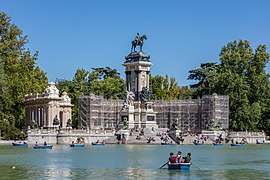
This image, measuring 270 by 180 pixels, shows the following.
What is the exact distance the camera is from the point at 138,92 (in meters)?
88.4

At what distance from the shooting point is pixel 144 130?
8125cm

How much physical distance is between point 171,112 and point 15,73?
22.0 m

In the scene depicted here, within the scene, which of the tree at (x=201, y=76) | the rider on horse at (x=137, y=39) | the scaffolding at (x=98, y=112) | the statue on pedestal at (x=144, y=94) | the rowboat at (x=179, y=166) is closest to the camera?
the rowboat at (x=179, y=166)

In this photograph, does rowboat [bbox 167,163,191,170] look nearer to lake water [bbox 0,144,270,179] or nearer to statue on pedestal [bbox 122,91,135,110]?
lake water [bbox 0,144,270,179]

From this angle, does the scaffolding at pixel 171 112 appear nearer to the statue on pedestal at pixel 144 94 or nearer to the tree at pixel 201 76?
the statue on pedestal at pixel 144 94

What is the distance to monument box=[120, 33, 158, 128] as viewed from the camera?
87000 mm

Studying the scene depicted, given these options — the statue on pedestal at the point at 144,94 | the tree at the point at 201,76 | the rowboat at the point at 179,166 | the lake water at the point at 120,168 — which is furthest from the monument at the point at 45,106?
the rowboat at the point at 179,166

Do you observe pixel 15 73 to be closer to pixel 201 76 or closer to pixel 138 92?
pixel 138 92

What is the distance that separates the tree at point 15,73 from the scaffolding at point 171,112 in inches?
310

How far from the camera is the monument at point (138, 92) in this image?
285 ft

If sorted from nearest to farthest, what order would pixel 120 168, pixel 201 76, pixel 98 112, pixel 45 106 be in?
pixel 120 168
pixel 45 106
pixel 98 112
pixel 201 76

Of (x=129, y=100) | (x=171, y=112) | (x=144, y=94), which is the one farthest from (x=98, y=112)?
(x=171, y=112)

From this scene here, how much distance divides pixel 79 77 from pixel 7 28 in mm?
15783

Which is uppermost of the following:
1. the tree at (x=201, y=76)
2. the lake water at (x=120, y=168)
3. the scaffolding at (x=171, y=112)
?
the tree at (x=201, y=76)
